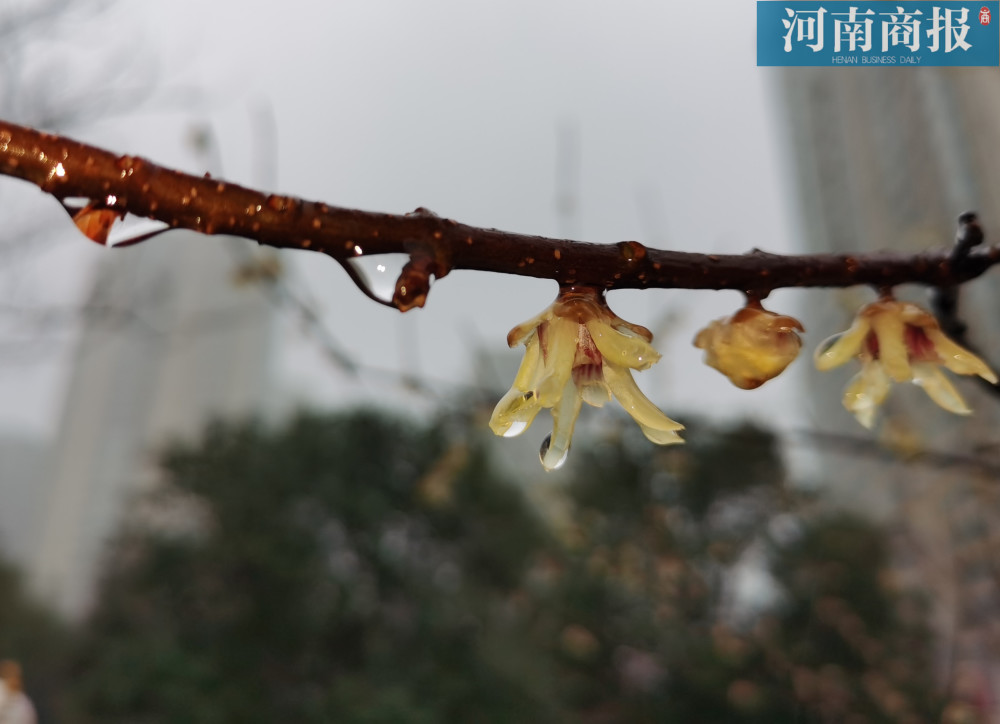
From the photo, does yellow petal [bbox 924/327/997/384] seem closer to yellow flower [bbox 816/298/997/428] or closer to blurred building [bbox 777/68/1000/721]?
yellow flower [bbox 816/298/997/428]

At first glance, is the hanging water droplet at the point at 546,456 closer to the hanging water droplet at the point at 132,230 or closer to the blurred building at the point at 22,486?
the hanging water droplet at the point at 132,230

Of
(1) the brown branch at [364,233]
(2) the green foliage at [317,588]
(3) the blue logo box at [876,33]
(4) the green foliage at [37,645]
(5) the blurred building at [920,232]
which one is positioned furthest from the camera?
(4) the green foliage at [37,645]

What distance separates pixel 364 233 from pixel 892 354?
0.14 m

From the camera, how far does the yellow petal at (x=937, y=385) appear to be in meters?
0.19

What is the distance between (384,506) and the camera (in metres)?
2.03

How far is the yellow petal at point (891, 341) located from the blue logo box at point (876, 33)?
0.33 meters

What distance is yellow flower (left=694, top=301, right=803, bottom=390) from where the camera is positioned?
161mm

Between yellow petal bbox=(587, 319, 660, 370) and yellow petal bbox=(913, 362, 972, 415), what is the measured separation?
0.09m

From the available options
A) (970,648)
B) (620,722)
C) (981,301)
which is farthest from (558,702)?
(981,301)

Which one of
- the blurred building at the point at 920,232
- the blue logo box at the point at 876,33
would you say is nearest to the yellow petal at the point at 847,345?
the blue logo box at the point at 876,33

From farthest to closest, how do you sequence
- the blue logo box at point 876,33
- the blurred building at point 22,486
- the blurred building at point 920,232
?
the blurred building at point 22,486 → the blurred building at point 920,232 → the blue logo box at point 876,33

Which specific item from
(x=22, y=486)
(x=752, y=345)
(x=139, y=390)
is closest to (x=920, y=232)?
(x=752, y=345)

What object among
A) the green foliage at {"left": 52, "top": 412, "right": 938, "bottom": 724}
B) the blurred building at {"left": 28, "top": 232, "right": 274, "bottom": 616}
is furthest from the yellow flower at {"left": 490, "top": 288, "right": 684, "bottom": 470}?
the blurred building at {"left": 28, "top": 232, "right": 274, "bottom": 616}

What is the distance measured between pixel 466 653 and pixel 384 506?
1.59 feet
